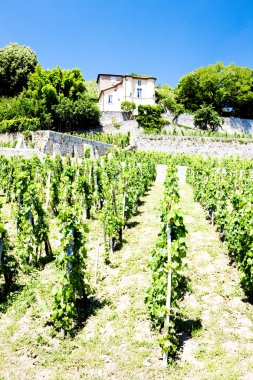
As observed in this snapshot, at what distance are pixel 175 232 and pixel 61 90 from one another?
36821mm

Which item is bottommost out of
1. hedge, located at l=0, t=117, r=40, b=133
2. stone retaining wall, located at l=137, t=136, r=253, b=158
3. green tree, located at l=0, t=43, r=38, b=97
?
stone retaining wall, located at l=137, t=136, r=253, b=158

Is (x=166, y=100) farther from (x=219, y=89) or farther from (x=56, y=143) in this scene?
(x=56, y=143)

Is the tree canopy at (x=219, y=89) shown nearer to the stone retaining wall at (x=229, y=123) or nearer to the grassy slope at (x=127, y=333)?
the stone retaining wall at (x=229, y=123)

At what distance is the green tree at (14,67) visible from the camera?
4312 cm

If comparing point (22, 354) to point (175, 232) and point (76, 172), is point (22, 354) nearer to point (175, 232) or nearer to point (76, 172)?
point (175, 232)

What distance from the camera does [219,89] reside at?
160ft

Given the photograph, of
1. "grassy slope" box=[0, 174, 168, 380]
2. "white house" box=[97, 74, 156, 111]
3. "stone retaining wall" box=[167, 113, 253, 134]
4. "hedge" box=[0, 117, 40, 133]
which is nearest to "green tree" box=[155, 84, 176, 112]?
Answer: "white house" box=[97, 74, 156, 111]

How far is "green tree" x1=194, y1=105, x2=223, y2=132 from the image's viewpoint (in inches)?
1741

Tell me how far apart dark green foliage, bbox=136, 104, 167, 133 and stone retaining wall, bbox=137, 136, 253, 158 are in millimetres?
3677

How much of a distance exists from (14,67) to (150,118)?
19.0m

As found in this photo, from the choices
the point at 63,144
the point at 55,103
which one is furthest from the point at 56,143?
the point at 55,103

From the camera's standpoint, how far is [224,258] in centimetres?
982

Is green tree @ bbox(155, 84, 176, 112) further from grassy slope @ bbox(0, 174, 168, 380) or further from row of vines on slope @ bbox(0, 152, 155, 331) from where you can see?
grassy slope @ bbox(0, 174, 168, 380)

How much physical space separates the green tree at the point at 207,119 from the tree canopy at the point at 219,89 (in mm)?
3885
